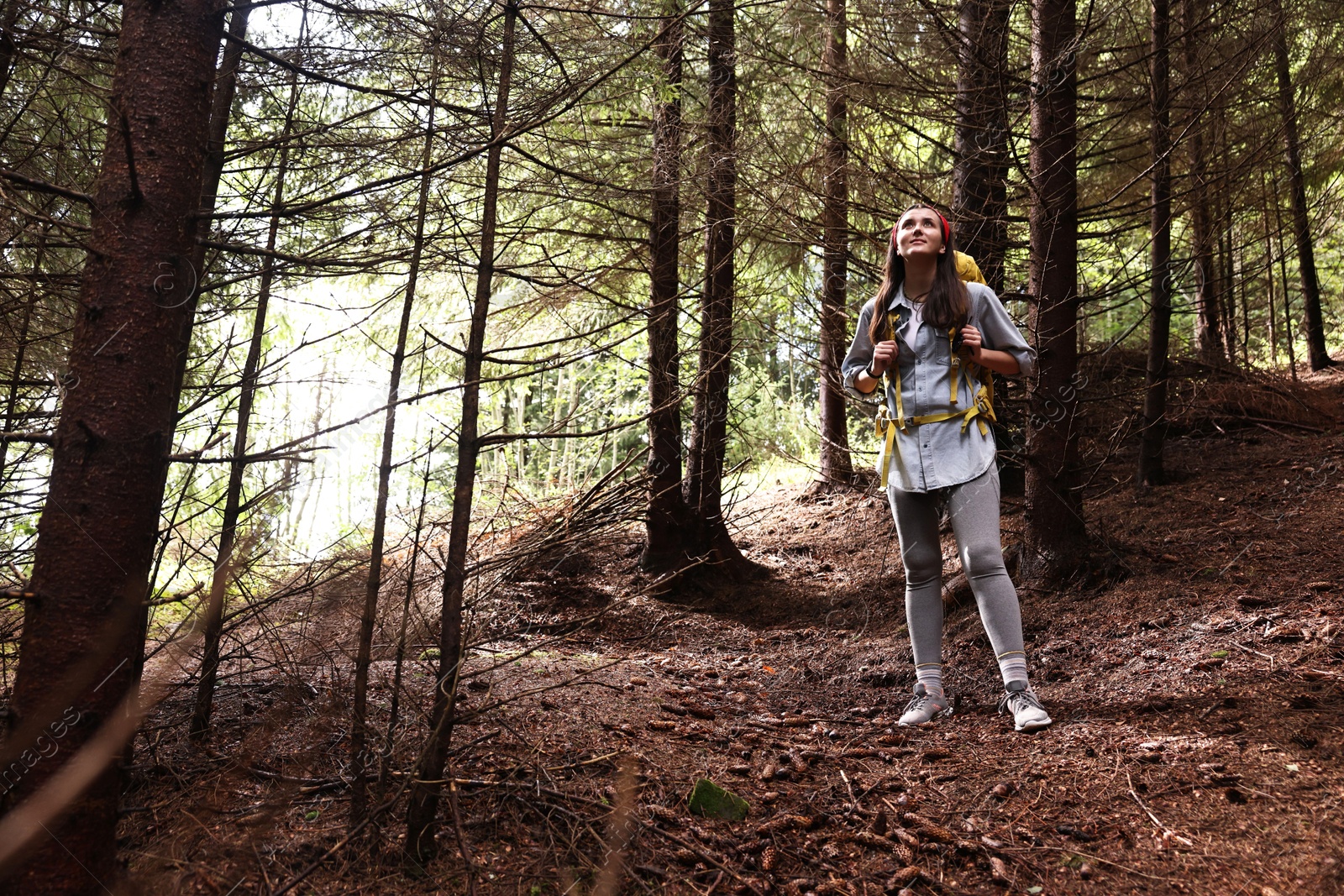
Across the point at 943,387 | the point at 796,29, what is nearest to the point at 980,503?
the point at 943,387

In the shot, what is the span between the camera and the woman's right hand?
3564 millimetres

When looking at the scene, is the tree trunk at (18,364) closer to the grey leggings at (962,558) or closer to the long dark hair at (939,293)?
the long dark hair at (939,293)

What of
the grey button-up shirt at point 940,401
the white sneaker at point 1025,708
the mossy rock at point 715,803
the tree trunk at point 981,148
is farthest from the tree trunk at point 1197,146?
the mossy rock at point 715,803

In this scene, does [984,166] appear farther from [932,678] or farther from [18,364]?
[18,364]

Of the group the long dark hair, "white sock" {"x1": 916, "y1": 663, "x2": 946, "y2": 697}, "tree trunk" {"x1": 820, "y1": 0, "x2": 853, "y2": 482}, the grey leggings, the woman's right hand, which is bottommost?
"white sock" {"x1": 916, "y1": 663, "x2": 946, "y2": 697}

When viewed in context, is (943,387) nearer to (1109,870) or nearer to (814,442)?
(1109,870)

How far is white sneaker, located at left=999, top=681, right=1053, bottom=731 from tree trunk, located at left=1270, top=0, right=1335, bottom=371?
3.84 meters

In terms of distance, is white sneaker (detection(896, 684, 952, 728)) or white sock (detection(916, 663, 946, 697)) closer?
white sneaker (detection(896, 684, 952, 728))

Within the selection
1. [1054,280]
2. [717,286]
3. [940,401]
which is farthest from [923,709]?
[717,286]

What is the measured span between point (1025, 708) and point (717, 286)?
166 inches

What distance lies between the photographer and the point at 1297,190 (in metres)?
7.98

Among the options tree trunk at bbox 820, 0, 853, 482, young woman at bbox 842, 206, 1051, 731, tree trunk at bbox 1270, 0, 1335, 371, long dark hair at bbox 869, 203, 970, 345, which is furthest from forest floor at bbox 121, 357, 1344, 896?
tree trunk at bbox 1270, 0, 1335, 371

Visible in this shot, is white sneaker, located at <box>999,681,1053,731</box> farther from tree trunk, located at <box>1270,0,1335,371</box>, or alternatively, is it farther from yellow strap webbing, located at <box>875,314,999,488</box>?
tree trunk, located at <box>1270,0,1335,371</box>

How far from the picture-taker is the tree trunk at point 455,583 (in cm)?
221
